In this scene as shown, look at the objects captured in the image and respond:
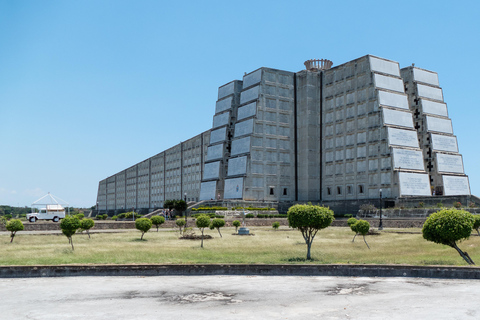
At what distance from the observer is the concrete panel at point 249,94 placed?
80969 millimetres

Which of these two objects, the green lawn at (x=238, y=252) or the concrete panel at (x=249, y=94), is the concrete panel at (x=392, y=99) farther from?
the green lawn at (x=238, y=252)

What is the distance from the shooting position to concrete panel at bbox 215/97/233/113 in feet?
290

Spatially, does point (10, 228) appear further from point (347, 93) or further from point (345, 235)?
point (347, 93)

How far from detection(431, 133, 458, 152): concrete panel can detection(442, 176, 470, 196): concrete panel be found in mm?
4843

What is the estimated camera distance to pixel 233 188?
259 feet

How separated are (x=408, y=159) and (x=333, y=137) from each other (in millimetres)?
13687

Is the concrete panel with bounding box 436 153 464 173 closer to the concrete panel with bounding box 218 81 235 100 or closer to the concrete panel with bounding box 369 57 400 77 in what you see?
the concrete panel with bounding box 369 57 400 77

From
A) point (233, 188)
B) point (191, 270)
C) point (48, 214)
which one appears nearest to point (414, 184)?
point (233, 188)

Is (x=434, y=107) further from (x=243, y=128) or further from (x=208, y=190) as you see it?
(x=208, y=190)

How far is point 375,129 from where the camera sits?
70312 millimetres

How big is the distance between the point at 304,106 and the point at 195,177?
93.3 ft

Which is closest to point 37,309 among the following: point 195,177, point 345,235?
point 345,235

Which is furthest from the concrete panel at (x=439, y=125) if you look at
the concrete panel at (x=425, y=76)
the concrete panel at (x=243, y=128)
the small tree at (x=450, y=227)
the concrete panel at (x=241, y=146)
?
the small tree at (x=450, y=227)

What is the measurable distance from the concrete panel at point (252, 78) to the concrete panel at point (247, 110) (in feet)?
13.2
